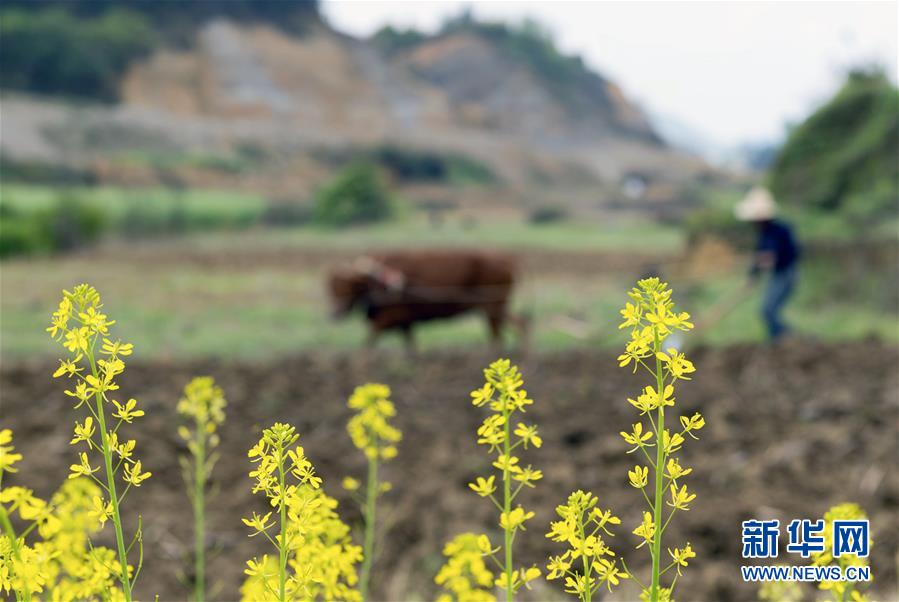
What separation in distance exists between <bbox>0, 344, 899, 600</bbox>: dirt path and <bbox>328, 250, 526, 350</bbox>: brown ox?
2215 mm

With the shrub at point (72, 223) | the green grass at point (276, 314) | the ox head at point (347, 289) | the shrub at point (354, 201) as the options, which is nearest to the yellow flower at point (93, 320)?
the green grass at point (276, 314)

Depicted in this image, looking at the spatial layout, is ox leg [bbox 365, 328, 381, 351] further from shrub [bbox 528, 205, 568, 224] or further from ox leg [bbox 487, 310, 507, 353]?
shrub [bbox 528, 205, 568, 224]

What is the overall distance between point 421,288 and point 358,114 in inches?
2915

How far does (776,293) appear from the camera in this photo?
1004cm

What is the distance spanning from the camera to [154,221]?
29078mm

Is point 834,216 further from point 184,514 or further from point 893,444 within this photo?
point 184,514

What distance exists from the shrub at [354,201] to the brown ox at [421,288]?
24338mm

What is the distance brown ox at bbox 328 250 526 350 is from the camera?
36.6 ft

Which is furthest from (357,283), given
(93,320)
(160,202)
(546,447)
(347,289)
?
(160,202)

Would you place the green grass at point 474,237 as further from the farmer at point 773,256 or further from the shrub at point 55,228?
the farmer at point 773,256

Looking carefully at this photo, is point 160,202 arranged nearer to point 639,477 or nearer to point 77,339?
point 77,339

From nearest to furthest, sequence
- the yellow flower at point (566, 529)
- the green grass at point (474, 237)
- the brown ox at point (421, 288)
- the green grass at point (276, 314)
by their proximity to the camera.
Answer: the yellow flower at point (566, 529), the brown ox at point (421, 288), the green grass at point (276, 314), the green grass at point (474, 237)

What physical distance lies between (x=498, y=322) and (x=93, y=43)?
2105 inches

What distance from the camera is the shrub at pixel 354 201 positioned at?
A: 117ft
